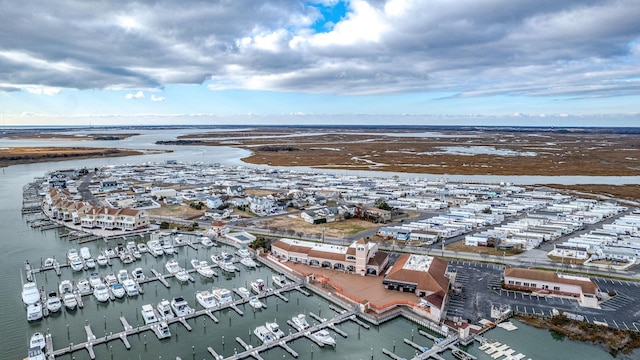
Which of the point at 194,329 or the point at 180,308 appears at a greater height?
the point at 180,308

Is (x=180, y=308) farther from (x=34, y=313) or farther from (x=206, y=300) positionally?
(x=34, y=313)

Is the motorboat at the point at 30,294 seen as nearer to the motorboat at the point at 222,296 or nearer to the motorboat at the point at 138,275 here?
the motorboat at the point at 138,275

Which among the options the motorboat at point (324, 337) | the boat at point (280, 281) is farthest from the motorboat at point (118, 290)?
the motorboat at point (324, 337)

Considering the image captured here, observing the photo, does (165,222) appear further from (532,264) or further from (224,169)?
(224,169)

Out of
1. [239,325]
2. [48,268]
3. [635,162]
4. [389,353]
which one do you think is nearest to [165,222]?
[48,268]

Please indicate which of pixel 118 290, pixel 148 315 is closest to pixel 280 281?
pixel 148 315

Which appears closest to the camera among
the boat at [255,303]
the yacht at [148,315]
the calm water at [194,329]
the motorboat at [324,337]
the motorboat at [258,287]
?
the calm water at [194,329]
